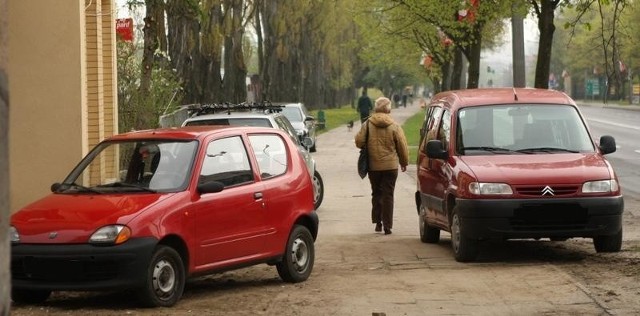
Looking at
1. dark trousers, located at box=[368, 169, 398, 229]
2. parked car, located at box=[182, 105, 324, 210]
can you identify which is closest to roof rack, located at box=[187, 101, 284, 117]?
parked car, located at box=[182, 105, 324, 210]

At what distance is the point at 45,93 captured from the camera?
16.5 m

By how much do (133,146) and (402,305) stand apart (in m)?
2.75

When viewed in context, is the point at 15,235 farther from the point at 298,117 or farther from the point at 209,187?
the point at 298,117

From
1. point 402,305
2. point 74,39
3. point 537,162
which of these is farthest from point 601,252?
point 74,39

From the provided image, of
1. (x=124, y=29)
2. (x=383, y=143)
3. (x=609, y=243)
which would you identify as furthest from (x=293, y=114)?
(x=609, y=243)

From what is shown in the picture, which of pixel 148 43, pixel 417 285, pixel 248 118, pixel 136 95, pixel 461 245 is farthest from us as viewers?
pixel 136 95

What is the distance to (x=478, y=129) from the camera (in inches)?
588

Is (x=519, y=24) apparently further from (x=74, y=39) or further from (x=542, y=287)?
(x=542, y=287)

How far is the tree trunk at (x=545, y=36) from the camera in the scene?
24875mm

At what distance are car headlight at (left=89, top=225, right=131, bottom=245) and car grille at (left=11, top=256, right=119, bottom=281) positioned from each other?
0.48 ft

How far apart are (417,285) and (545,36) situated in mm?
13930

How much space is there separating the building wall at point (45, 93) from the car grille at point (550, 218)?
5562 mm

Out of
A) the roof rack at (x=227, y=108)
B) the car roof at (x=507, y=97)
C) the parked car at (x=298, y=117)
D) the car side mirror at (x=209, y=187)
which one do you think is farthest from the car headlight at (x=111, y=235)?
the parked car at (x=298, y=117)

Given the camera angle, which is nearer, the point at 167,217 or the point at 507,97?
the point at 167,217
